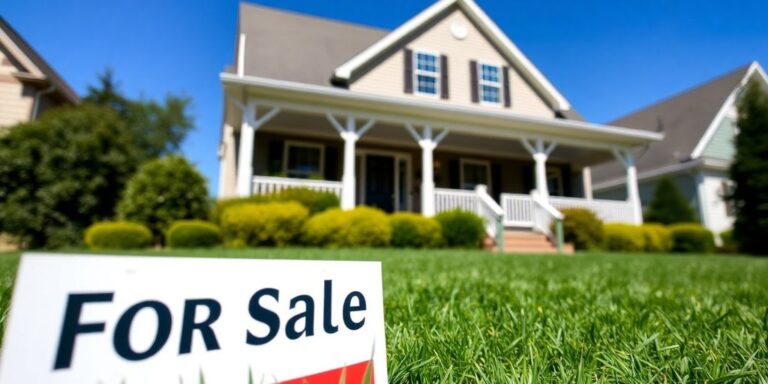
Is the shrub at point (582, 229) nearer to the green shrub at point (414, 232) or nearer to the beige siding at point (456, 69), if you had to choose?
the green shrub at point (414, 232)

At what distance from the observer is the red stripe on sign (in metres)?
0.66

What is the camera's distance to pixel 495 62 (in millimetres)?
13016

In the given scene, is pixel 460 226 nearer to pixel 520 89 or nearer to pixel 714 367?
pixel 520 89

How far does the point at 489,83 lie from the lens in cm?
1269

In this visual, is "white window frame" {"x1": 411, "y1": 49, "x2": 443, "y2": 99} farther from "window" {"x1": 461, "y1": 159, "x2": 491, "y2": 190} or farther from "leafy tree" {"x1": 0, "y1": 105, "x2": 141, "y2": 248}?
"leafy tree" {"x1": 0, "y1": 105, "x2": 141, "y2": 248}

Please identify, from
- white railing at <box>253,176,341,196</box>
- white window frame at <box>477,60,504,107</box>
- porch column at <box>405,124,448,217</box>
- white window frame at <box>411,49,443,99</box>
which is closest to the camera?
white railing at <box>253,176,341,196</box>

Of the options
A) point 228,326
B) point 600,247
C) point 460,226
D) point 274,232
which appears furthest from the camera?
point 600,247

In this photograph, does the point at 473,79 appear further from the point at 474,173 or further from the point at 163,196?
the point at 163,196

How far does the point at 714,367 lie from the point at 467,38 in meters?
13.5

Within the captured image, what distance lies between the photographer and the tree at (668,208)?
45.8ft

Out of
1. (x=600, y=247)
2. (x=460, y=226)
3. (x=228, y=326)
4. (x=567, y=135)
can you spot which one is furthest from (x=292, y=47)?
(x=228, y=326)

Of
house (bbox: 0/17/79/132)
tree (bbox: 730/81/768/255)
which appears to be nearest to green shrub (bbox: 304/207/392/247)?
house (bbox: 0/17/79/132)

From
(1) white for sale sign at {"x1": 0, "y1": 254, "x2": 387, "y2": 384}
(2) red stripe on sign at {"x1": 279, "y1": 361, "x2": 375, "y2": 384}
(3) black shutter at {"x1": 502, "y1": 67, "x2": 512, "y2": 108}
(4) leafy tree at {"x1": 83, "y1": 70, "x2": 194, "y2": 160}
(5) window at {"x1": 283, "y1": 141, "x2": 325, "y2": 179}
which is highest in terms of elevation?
(4) leafy tree at {"x1": 83, "y1": 70, "x2": 194, "y2": 160}

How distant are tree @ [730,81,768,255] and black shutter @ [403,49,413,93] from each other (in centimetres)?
1216
